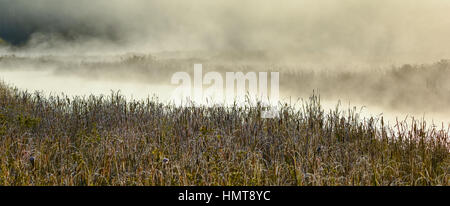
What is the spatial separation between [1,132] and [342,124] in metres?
9.52

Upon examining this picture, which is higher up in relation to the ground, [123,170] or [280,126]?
[280,126]

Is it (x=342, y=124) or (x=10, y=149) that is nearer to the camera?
(x=10, y=149)

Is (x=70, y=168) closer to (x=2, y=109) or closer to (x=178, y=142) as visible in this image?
(x=178, y=142)

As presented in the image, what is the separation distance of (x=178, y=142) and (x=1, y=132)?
4.89 m

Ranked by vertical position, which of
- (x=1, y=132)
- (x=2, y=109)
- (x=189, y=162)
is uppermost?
(x=2, y=109)

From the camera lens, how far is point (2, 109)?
46.2ft

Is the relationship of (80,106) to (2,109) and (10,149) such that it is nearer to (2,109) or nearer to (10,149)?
(2,109)

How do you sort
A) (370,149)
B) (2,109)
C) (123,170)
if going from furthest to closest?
(2,109)
(370,149)
(123,170)
